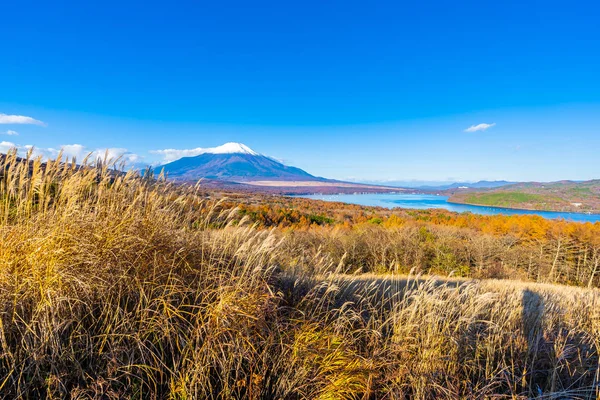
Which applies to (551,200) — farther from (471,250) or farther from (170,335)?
(170,335)

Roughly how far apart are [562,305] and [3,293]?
8249 millimetres

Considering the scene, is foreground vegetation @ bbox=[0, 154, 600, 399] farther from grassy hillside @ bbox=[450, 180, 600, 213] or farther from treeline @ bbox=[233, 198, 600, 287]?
grassy hillside @ bbox=[450, 180, 600, 213]

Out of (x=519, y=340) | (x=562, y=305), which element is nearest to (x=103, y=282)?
(x=519, y=340)

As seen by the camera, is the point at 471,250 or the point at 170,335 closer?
the point at 170,335

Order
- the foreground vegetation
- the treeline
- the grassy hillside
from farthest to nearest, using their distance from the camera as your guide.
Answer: the grassy hillside, the treeline, the foreground vegetation

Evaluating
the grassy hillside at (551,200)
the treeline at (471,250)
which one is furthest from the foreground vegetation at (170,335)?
the grassy hillside at (551,200)

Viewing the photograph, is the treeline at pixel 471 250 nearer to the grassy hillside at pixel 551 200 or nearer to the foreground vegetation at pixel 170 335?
the foreground vegetation at pixel 170 335

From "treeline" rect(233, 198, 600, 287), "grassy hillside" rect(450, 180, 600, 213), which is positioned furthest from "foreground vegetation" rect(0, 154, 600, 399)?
"grassy hillside" rect(450, 180, 600, 213)

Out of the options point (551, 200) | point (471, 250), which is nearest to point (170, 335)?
point (471, 250)

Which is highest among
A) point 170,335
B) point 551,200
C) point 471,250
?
point 170,335

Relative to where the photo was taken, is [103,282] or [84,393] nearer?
[84,393]

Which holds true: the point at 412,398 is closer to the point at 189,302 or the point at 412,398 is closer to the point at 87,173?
the point at 189,302

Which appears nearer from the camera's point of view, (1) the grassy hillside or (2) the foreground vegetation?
(2) the foreground vegetation

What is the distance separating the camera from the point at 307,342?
2.87 m
